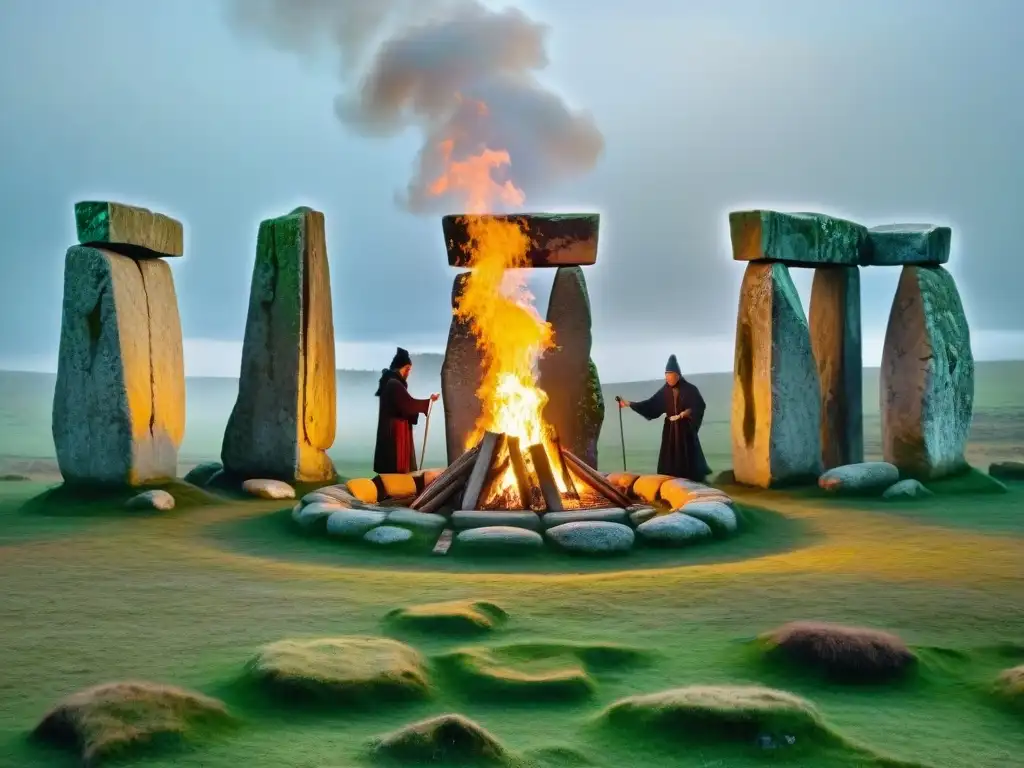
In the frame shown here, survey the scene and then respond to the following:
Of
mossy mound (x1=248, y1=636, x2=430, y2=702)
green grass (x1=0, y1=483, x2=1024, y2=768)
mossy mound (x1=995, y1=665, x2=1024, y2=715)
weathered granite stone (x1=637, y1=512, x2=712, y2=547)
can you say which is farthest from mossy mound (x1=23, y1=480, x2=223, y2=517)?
mossy mound (x1=995, y1=665, x2=1024, y2=715)

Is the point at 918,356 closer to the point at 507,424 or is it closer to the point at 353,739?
the point at 507,424

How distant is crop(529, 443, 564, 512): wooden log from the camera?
12398mm

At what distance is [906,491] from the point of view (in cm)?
1496

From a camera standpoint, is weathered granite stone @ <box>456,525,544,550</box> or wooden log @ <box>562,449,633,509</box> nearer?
weathered granite stone @ <box>456,525,544,550</box>

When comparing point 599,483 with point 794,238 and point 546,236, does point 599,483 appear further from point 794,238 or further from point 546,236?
point 794,238

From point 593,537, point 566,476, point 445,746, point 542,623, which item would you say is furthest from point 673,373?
point 445,746

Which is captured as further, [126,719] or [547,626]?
[547,626]

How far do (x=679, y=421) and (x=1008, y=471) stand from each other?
15.9ft

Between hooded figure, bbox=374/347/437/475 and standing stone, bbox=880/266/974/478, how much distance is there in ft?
19.7

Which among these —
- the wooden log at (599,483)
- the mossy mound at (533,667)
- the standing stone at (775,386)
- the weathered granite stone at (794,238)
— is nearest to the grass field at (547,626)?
the mossy mound at (533,667)

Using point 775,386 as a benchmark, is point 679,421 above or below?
below

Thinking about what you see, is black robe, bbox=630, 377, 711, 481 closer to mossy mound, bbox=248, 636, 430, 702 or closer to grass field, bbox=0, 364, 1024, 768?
grass field, bbox=0, 364, 1024, 768

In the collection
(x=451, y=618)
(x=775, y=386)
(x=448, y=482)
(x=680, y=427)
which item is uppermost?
(x=775, y=386)

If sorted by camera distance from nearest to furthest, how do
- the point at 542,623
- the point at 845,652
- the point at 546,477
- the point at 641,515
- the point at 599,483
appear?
the point at 845,652 < the point at 542,623 < the point at 641,515 < the point at 546,477 < the point at 599,483
